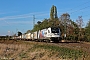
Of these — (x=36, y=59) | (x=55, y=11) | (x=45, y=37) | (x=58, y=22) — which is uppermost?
(x=55, y=11)

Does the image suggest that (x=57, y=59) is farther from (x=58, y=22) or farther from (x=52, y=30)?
(x=58, y=22)

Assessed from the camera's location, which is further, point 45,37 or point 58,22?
point 58,22

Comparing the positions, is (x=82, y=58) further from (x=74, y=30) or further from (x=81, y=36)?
(x=74, y=30)

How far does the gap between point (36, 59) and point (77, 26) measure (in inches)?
2170

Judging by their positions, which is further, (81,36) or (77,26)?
(77,26)

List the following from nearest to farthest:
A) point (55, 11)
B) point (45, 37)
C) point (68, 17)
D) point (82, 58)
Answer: point (82, 58)
point (45, 37)
point (68, 17)
point (55, 11)

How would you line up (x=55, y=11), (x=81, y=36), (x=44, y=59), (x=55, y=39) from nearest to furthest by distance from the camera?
(x=44, y=59) → (x=55, y=39) → (x=81, y=36) → (x=55, y=11)

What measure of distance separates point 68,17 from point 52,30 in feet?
113

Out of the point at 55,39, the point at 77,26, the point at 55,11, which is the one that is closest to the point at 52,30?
the point at 55,39

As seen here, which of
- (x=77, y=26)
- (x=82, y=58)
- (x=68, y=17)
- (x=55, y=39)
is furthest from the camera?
(x=68, y=17)

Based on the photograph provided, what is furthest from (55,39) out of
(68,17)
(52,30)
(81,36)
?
(68,17)

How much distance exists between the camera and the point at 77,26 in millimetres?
74625

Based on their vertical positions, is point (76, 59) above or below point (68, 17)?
below

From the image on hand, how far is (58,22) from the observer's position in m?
82.8
